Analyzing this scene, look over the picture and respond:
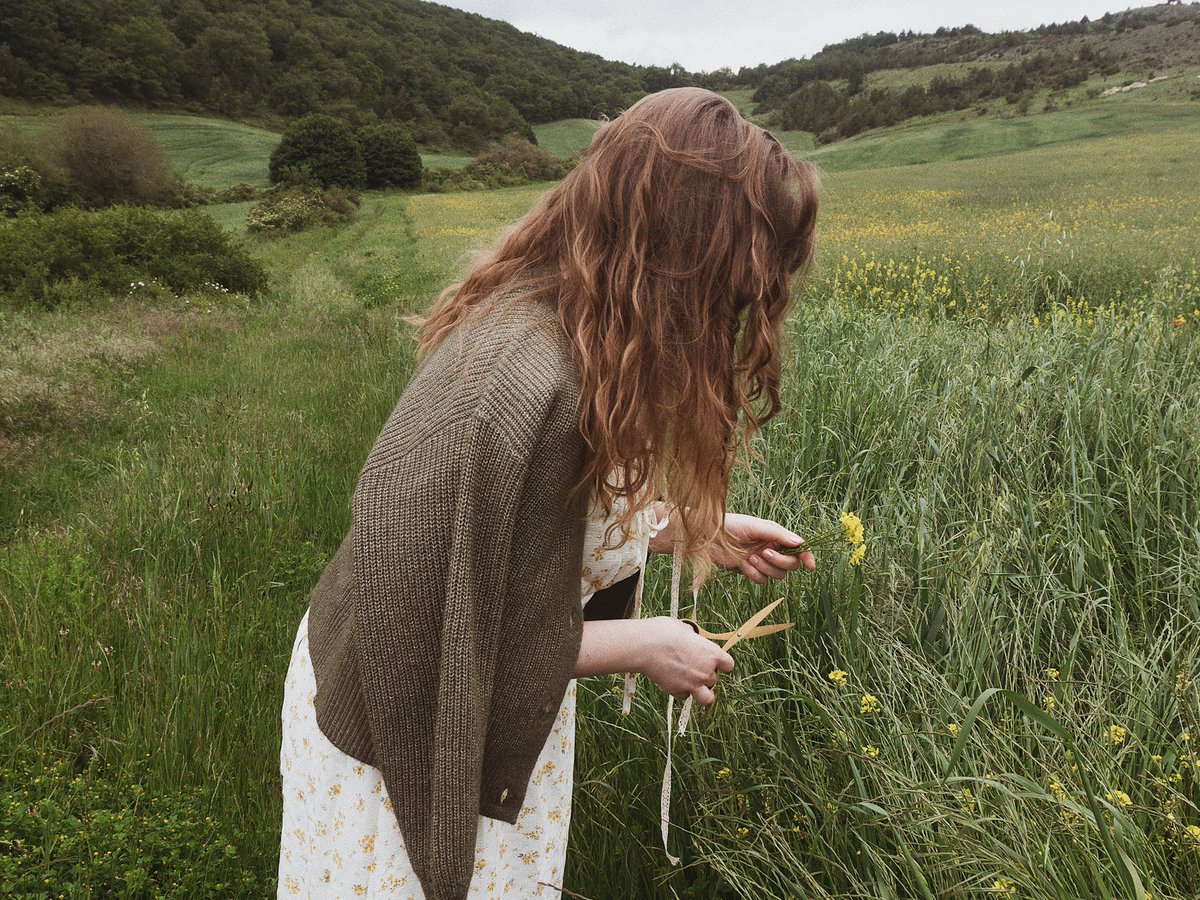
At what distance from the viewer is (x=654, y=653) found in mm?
1140

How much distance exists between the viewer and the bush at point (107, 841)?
1684 mm

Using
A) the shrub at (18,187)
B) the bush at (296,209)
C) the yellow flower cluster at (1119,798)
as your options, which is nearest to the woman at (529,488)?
the yellow flower cluster at (1119,798)

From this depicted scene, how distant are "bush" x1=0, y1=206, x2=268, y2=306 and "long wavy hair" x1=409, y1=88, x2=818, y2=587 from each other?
10872mm

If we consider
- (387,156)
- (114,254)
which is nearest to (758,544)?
(114,254)

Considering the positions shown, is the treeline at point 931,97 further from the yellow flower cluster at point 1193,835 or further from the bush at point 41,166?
the yellow flower cluster at point 1193,835

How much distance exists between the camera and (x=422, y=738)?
38.7 inches

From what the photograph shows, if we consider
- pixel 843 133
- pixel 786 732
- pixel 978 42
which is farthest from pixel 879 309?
pixel 978 42

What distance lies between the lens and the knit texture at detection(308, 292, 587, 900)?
0.92 metres

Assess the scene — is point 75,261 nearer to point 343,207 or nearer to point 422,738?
point 422,738

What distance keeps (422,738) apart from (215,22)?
75322 mm

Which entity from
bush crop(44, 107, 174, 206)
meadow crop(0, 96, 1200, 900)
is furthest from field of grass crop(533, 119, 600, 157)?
meadow crop(0, 96, 1200, 900)

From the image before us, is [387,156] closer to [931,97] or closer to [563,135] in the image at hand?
[563,135]

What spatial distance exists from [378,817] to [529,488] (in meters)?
0.55

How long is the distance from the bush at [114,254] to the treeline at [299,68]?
39680 millimetres
